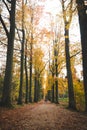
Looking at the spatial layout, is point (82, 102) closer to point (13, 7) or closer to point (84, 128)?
point (13, 7)

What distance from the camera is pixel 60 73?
28.8m

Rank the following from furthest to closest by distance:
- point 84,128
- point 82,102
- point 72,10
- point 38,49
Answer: point 38,49
point 82,102
point 72,10
point 84,128

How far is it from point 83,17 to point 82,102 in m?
17.1

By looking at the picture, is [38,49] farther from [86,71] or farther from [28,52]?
[86,71]

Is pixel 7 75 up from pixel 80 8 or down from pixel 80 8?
down

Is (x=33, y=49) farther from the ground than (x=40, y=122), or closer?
farther from the ground

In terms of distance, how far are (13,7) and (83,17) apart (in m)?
6.45

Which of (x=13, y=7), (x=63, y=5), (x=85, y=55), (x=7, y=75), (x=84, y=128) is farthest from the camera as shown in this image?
(x=63, y=5)

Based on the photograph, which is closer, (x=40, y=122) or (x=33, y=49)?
(x=40, y=122)

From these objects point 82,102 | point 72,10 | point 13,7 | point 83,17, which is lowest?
point 82,102

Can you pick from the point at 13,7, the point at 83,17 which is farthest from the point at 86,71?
the point at 13,7

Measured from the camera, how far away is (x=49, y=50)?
33875 mm

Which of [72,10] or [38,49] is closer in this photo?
[72,10]

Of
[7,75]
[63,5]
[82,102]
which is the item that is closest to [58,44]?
[82,102]
